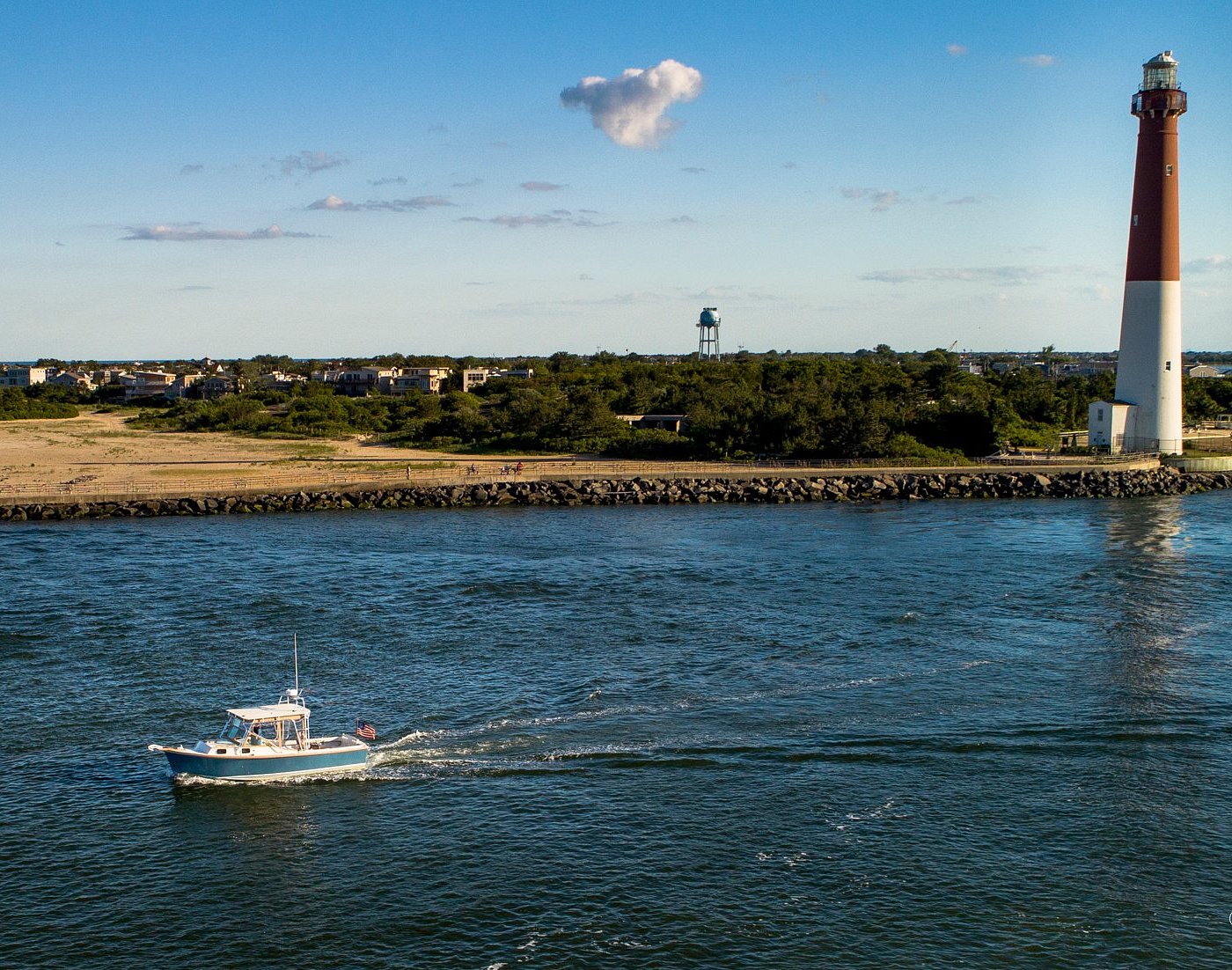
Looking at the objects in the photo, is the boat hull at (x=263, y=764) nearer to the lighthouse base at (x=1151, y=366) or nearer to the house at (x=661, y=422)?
the lighthouse base at (x=1151, y=366)

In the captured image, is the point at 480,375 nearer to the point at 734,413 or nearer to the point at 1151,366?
the point at 734,413

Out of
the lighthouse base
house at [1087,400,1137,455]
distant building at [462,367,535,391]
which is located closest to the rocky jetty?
the lighthouse base

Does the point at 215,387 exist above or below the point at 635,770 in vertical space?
above

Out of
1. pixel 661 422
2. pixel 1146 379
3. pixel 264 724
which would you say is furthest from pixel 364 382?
pixel 264 724

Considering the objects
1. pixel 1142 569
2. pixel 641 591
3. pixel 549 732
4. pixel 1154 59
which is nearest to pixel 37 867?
pixel 549 732

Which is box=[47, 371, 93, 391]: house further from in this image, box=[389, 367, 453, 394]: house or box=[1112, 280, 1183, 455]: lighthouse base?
box=[1112, 280, 1183, 455]: lighthouse base
